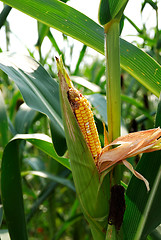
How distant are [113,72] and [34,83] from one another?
23 centimetres

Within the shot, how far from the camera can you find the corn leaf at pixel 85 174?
0.48 m

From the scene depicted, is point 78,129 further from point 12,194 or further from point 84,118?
point 12,194

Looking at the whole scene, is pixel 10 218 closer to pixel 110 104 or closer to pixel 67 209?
pixel 110 104

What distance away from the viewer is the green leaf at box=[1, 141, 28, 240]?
61 cm

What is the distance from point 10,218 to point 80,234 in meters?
1.15

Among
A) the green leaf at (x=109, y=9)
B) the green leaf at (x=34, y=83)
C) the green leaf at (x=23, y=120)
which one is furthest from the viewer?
the green leaf at (x=23, y=120)

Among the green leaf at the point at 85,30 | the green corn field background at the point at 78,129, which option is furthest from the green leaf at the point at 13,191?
the green leaf at the point at 85,30

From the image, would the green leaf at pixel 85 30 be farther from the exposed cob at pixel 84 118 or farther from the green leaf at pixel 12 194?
the green leaf at pixel 12 194

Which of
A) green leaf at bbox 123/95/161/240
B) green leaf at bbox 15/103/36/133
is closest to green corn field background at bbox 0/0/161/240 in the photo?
green leaf at bbox 123/95/161/240

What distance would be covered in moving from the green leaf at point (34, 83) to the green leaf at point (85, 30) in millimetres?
111

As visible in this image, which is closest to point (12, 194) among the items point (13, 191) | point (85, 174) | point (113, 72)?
point (13, 191)

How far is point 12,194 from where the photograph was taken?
0.62 meters

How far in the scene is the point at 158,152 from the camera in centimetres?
51

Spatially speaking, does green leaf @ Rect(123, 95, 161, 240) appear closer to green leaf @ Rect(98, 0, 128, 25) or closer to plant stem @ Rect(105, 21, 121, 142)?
plant stem @ Rect(105, 21, 121, 142)
